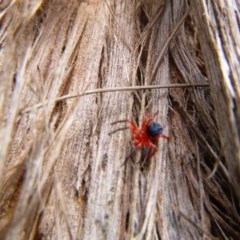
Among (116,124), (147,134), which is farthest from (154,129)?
(116,124)

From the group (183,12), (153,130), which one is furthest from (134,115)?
(183,12)

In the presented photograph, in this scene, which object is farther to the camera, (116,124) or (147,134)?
(116,124)

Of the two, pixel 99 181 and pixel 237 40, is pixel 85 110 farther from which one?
pixel 237 40

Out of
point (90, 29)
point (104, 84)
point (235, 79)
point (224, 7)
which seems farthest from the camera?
point (90, 29)

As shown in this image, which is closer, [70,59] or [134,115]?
[134,115]

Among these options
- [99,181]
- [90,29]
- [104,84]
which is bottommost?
[99,181]

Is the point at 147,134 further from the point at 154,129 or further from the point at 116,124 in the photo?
the point at 116,124
